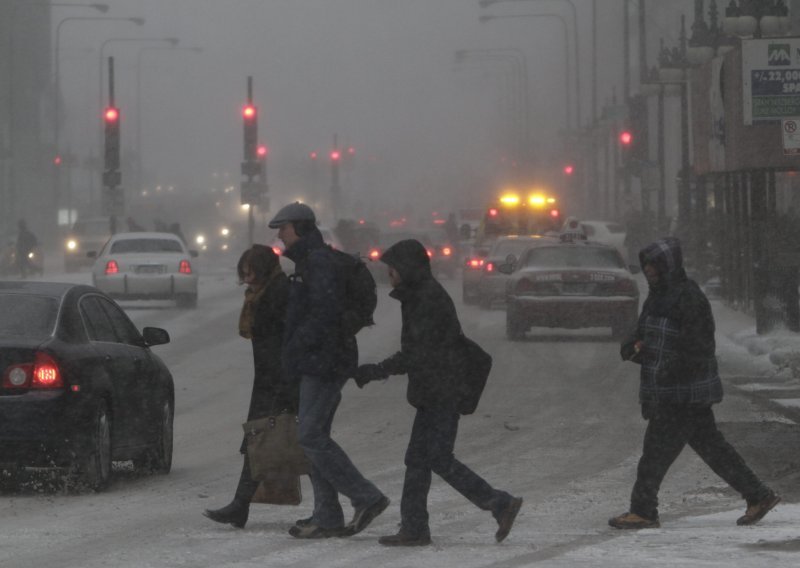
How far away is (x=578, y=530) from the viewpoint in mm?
9453

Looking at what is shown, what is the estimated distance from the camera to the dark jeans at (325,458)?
355 inches

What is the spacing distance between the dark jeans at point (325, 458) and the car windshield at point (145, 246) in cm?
2721

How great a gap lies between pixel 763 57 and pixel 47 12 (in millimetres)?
118989

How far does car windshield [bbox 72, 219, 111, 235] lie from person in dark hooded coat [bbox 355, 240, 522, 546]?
161 ft

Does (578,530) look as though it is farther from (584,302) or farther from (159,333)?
(584,302)

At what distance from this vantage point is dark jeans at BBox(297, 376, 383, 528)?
902 cm

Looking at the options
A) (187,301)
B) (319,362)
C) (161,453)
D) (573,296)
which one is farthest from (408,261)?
(187,301)

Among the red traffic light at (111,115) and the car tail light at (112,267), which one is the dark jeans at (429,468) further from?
the red traffic light at (111,115)

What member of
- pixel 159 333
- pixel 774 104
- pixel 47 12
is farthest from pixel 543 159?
pixel 159 333

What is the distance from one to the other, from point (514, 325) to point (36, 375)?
52.0 ft

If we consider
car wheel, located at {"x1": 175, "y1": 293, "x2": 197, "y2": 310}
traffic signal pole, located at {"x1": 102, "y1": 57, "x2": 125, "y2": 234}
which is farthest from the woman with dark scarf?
traffic signal pole, located at {"x1": 102, "y1": 57, "x2": 125, "y2": 234}

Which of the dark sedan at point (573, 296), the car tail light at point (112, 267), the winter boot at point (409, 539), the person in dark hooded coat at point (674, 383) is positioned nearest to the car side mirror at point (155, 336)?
the winter boot at point (409, 539)

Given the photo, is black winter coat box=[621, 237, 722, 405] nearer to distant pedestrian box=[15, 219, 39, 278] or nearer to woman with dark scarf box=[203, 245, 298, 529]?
woman with dark scarf box=[203, 245, 298, 529]

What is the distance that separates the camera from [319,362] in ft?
29.2
